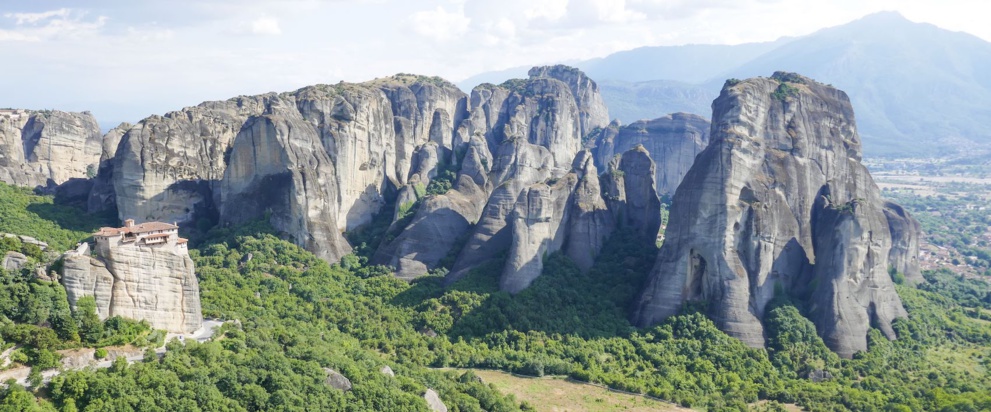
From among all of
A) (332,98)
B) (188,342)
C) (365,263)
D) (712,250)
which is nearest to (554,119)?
(332,98)

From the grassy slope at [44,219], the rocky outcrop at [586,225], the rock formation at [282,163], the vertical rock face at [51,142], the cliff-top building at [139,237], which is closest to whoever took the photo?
the cliff-top building at [139,237]

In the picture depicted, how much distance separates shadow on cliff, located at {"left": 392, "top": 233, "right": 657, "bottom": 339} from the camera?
44.3 m

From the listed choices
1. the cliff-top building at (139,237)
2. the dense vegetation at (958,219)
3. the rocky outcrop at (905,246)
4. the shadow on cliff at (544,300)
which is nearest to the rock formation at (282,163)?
the shadow on cliff at (544,300)

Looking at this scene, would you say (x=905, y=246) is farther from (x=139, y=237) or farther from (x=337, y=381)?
(x=139, y=237)

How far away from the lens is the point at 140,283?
29.9 metres

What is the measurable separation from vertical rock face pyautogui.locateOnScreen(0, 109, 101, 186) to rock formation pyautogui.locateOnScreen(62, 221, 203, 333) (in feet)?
127

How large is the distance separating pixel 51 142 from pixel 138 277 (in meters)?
49.4

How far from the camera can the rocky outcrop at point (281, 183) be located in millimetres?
51125

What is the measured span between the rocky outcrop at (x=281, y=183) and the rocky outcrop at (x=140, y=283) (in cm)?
1900

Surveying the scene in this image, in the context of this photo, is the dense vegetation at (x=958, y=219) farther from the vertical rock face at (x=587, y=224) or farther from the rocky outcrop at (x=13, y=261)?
the rocky outcrop at (x=13, y=261)

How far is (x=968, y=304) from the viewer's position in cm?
5650

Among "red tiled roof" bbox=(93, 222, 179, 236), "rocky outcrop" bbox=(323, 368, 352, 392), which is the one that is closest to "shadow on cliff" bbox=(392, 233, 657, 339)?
"rocky outcrop" bbox=(323, 368, 352, 392)

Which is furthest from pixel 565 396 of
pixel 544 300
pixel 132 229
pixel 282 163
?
pixel 282 163

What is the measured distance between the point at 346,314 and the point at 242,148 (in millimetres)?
15345
